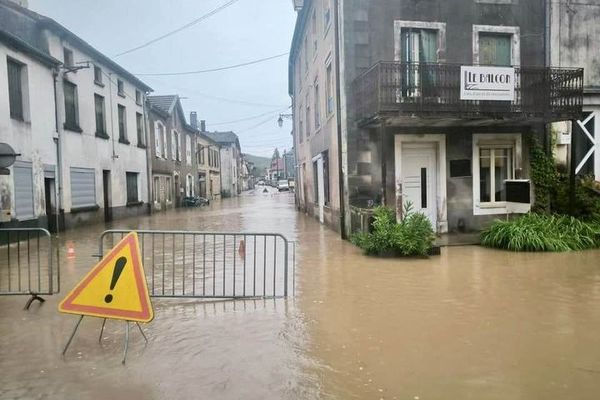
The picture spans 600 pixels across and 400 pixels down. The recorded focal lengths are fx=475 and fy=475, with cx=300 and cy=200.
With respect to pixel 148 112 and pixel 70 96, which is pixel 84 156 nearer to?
Result: pixel 70 96

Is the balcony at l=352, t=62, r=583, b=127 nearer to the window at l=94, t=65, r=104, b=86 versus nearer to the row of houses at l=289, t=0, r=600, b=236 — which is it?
the row of houses at l=289, t=0, r=600, b=236

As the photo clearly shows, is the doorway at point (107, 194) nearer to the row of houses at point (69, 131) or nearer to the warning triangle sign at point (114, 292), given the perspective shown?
the row of houses at point (69, 131)

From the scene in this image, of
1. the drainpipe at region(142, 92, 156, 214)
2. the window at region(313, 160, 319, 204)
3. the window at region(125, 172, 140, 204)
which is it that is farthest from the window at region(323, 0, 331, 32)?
the drainpipe at region(142, 92, 156, 214)

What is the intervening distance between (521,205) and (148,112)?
21.0 metres

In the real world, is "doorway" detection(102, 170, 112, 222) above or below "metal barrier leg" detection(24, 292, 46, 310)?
above

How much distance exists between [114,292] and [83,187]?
1513 cm

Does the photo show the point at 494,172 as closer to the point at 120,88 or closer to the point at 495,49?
the point at 495,49

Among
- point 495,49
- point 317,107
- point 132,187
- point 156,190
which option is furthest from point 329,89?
point 156,190

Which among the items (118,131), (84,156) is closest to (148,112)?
(118,131)

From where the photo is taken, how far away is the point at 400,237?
368 inches

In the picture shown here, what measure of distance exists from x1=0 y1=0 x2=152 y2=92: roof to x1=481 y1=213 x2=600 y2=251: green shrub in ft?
45.1

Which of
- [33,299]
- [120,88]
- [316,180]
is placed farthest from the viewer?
[120,88]

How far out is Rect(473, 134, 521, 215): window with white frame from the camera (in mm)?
12430

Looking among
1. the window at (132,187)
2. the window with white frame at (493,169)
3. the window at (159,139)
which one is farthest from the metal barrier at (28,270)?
the window at (159,139)
